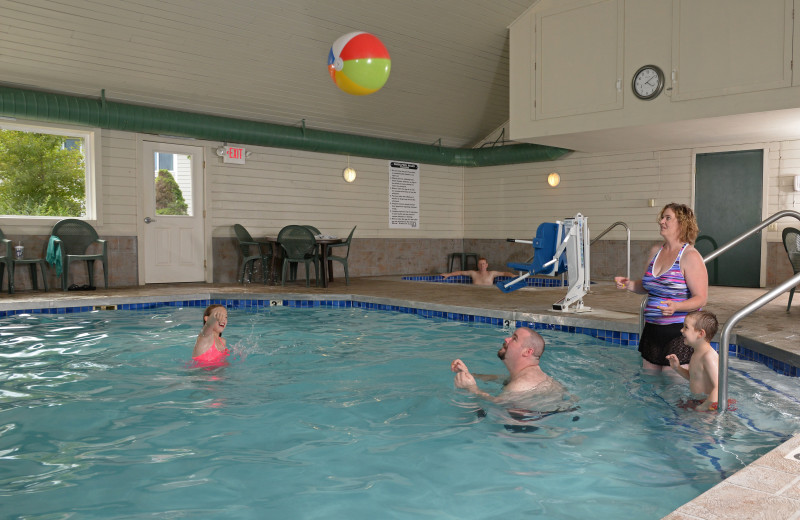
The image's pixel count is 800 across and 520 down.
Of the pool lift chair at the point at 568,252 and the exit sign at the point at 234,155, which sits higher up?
the exit sign at the point at 234,155

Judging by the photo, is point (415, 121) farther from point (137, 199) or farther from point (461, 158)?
point (137, 199)

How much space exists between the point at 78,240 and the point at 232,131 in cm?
266

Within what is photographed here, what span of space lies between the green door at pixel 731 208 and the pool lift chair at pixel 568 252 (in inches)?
177

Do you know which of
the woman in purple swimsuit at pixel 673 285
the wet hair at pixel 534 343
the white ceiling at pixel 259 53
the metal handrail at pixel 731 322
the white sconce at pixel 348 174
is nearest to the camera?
the metal handrail at pixel 731 322

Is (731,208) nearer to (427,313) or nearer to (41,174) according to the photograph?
(427,313)

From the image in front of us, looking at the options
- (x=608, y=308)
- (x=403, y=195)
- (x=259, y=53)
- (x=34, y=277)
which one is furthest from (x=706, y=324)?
(x=403, y=195)

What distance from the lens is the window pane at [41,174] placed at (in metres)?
8.23

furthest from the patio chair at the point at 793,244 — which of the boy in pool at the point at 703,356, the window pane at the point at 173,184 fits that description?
the window pane at the point at 173,184

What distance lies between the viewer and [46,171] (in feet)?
28.1

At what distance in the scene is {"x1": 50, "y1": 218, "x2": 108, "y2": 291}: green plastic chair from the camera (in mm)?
8336

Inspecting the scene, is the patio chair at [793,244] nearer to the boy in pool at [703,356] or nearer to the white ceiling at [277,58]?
the white ceiling at [277,58]

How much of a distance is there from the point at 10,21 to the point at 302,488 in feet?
22.8

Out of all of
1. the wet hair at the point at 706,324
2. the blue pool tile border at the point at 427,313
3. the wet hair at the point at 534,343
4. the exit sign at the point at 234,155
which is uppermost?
the exit sign at the point at 234,155

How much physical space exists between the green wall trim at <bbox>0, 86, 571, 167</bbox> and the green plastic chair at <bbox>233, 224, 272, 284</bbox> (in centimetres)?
144
